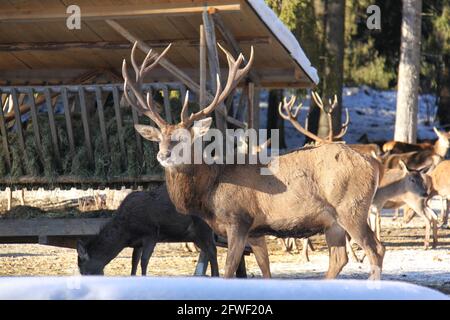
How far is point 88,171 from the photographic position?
42.7ft

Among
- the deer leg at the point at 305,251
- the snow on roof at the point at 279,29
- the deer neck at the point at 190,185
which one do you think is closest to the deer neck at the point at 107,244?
the deer neck at the point at 190,185

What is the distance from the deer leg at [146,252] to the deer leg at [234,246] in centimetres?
170

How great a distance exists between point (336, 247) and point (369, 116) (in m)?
30.8

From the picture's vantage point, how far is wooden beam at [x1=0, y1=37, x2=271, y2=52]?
43.9ft

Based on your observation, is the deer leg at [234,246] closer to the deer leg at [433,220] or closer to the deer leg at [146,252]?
the deer leg at [146,252]

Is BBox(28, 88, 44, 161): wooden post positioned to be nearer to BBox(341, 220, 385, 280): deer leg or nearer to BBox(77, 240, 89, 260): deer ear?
BBox(77, 240, 89, 260): deer ear

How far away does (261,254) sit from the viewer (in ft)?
36.0

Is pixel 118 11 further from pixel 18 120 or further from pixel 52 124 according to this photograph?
pixel 18 120

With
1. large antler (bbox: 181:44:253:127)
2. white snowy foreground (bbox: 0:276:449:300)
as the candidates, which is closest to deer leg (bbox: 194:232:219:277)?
large antler (bbox: 181:44:253:127)

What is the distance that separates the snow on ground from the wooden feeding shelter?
18.3 meters

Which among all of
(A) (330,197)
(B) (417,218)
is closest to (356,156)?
(A) (330,197)

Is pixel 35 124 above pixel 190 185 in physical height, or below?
above

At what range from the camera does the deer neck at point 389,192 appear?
16359mm

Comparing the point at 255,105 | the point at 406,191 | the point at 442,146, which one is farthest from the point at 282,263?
the point at 442,146
